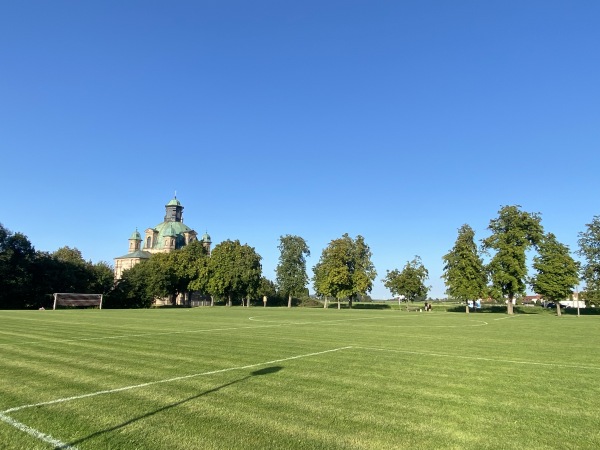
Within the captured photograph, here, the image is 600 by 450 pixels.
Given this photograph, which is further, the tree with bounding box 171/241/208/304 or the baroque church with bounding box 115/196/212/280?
the baroque church with bounding box 115/196/212/280

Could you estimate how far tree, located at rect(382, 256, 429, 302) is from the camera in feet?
245

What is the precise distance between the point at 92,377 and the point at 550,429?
8.51 metres

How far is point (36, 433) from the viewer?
213 inches

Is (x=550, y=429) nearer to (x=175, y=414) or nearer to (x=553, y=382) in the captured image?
(x=553, y=382)

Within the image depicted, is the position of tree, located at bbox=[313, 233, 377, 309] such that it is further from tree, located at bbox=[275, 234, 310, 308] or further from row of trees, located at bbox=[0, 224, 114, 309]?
row of trees, located at bbox=[0, 224, 114, 309]

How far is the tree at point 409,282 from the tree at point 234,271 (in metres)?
27.1

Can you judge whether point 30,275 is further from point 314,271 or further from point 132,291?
point 314,271

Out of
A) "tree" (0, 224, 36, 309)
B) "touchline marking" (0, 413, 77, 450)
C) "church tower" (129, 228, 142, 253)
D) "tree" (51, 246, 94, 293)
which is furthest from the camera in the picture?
"church tower" (129, 228, 142, 253)

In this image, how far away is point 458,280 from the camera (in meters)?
61.7

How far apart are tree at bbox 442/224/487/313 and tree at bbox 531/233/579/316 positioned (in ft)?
23.7

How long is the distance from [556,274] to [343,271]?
113 feet

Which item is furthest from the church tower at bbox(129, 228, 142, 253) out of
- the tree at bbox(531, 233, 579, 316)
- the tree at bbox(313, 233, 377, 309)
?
the tree at bbox(531, 233, 579, 316)

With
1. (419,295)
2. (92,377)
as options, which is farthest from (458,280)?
(92,377)

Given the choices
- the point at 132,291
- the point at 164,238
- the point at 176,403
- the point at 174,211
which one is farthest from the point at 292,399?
the point at 174,211
